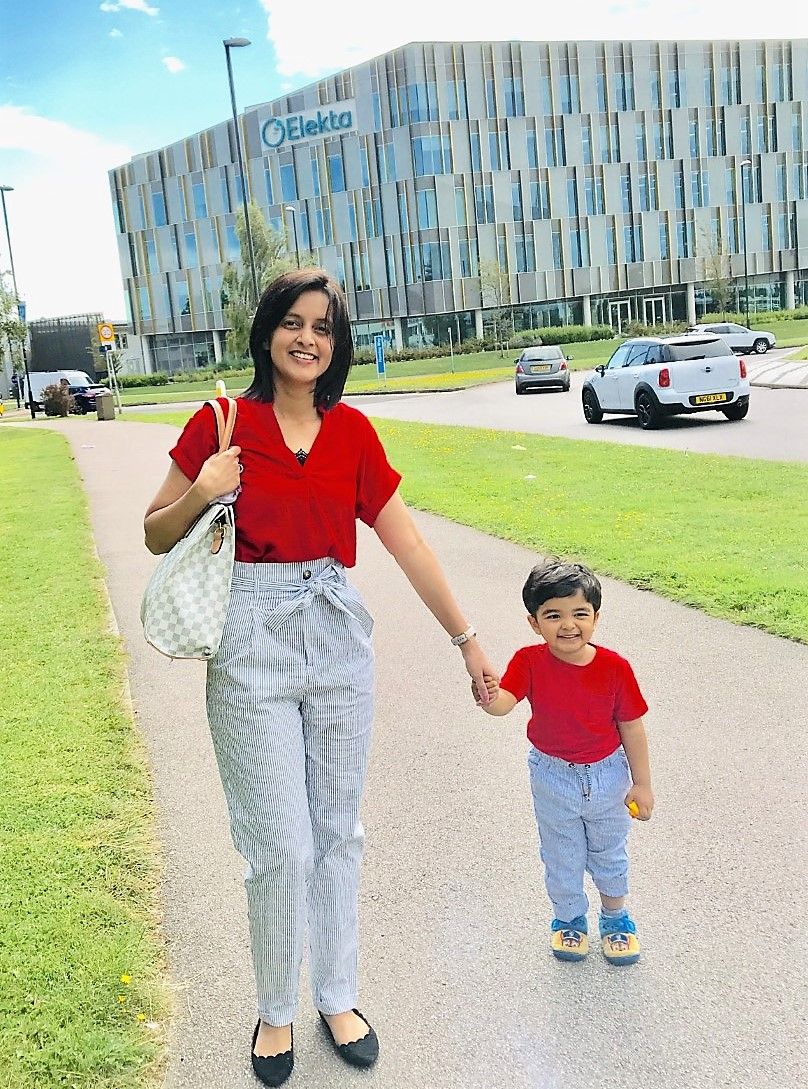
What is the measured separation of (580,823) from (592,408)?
752 inches

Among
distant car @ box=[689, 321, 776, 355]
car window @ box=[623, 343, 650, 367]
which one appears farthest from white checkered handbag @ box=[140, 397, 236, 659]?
distant car @ box=[689, 321, 776, 355]

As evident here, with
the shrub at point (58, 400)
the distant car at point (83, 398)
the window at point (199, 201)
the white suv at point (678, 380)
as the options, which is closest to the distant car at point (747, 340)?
the white suv at point (678, 380)

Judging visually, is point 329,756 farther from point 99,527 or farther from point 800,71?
point 800,71

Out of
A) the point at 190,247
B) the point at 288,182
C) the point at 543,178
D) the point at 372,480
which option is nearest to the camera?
the point at 372,480

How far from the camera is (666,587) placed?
7469mm

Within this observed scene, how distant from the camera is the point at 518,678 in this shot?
3.09 meters

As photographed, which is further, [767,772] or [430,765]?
[430,765]

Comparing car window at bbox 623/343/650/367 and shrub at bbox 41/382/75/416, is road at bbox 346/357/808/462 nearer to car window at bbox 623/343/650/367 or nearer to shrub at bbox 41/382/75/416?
car window at bbox 623/343/650/367

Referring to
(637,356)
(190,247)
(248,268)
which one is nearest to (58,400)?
(248,268)

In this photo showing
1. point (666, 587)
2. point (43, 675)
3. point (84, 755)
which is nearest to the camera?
point (84, 755)

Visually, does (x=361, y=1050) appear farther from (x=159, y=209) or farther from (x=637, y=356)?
(x=159, y=209)

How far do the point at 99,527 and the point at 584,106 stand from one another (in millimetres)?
62235

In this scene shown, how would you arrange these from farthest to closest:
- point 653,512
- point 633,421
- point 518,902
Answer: point 633,421
point 653,512
point 518,902

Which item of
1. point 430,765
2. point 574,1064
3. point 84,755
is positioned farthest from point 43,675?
point 574,1064
